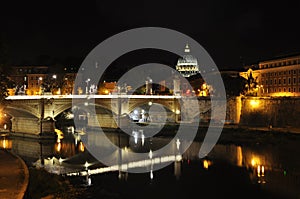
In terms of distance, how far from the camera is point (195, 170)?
2859 cm

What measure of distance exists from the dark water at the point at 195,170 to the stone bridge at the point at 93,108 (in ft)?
10.7

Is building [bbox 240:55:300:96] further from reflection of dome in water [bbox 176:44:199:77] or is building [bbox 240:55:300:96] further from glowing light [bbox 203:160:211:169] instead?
reflection of dome in water [bbox 176:44:199:77]

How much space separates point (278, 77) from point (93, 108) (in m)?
33.6

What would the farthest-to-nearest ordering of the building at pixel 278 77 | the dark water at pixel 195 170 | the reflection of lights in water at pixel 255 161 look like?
1. the building at pixel 278 77
2. the reflection of lights in water at pixel 255 161
3. the dark water at pixel 195 170

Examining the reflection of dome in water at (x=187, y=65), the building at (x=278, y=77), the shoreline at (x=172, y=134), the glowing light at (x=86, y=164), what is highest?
the reflection of dome in water at (x=187, y=65)

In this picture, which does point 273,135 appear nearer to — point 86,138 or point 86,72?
point 86,138

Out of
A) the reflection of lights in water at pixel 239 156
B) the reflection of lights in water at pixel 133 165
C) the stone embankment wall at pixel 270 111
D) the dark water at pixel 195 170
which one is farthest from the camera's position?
the stone embankment wall at pixel 270 111

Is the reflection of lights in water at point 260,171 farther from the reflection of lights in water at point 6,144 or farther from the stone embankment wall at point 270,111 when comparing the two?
the reflection of lights in water at point 6,144

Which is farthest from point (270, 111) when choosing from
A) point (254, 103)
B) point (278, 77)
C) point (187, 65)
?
point (187, 65)

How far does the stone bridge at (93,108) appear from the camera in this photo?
43.1m

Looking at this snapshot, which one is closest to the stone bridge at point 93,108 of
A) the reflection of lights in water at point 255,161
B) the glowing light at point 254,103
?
the glowing light at point 254,103

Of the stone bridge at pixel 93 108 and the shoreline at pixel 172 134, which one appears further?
the stone bridge at pixel 93 108

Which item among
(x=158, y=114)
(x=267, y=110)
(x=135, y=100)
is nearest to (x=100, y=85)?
(x=158, y=114)

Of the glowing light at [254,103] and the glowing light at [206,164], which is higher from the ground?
the glowing light at [254,103]
